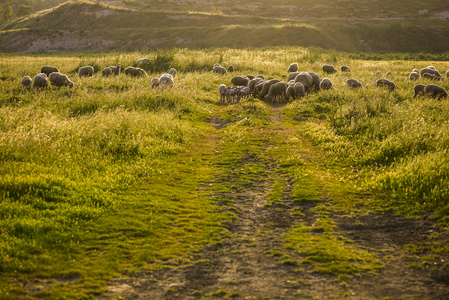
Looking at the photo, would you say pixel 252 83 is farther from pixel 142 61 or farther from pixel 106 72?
pixel 142 61

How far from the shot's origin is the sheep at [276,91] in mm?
21797

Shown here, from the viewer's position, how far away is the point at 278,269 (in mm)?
5332

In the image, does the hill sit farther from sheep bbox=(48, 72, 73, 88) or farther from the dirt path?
the dirt path

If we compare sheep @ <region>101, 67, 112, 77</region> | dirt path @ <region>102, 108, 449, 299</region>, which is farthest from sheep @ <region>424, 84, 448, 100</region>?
sheep @ <region>101, 67, 112, 77</region>

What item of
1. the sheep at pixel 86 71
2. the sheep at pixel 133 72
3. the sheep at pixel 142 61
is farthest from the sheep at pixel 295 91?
the sheep at pixel 86 71

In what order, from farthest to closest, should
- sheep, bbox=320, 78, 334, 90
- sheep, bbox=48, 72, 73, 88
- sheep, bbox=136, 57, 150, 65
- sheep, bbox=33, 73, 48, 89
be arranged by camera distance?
1. sheep, bbox=136, 57, 150, 65
2. sheep, bbox=320, 78, 334, 90
3. sheep, bbox=48, 72, 73, 88
4. sheep, bbox=33, 73, 48, 89

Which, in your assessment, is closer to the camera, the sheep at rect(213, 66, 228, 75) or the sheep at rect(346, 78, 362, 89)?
the sheep at rect(346, 78, 362, 89)

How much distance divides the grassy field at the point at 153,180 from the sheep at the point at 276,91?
4324 mm

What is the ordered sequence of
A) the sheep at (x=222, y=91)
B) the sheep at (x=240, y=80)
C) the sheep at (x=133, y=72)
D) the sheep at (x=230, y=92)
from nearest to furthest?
the sheep at (x=230, y=92), the sheep at (x=222, y=91), the sheep at (x=240, y=80), the sheep at (x=133, y=72)

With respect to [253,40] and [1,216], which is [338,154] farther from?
[253,40]

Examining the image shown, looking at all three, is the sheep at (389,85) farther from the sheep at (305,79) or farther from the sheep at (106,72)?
the sheep at (106,72)

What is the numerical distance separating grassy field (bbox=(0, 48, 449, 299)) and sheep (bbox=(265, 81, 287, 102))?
14.2 feet

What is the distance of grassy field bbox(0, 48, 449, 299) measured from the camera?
554 cm

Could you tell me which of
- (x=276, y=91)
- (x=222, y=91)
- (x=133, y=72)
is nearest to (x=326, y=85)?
(x=276, y=91)
